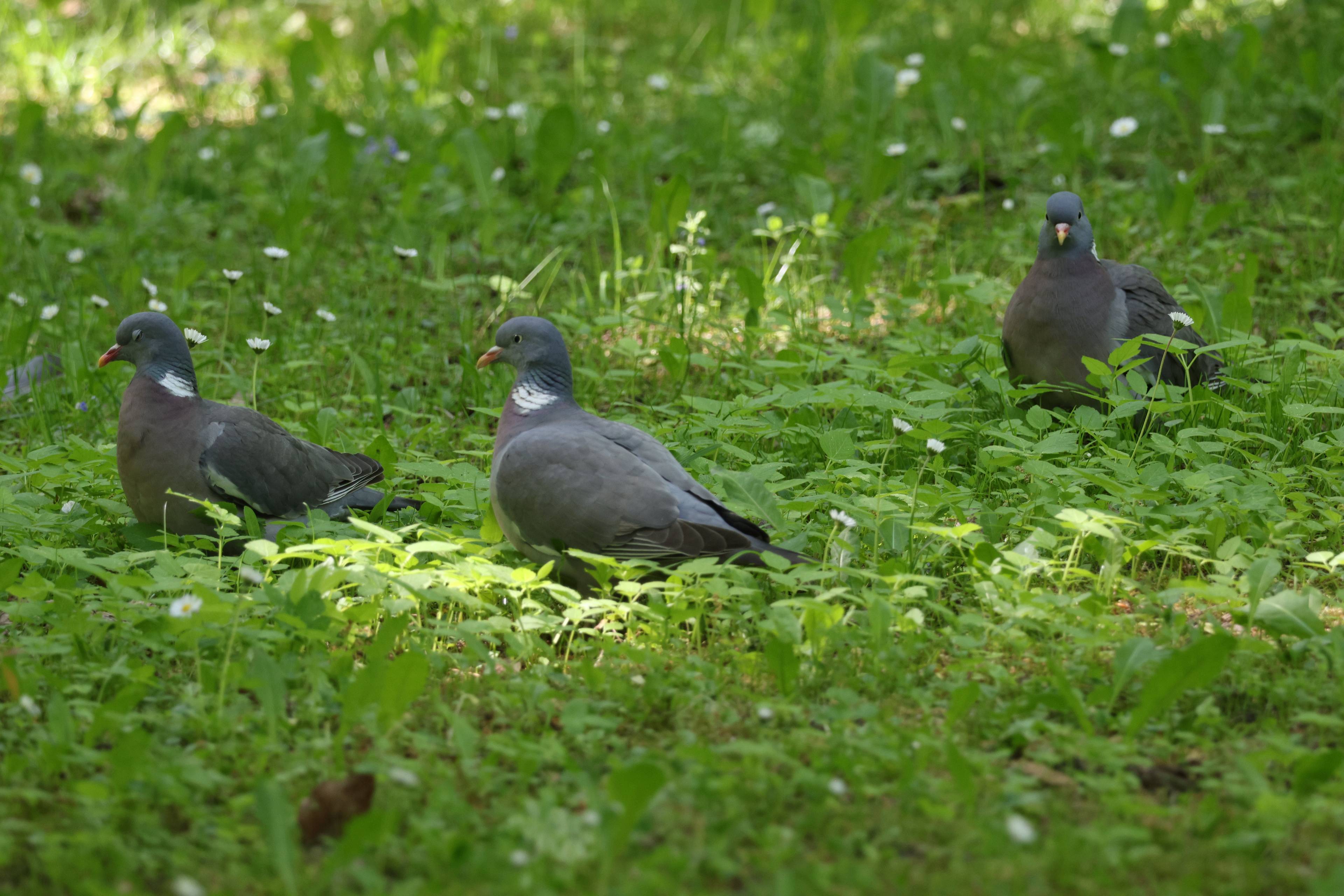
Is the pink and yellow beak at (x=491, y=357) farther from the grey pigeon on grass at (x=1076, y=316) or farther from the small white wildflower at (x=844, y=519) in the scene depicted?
the grey pigeon on grass at (x=1076, y=316)

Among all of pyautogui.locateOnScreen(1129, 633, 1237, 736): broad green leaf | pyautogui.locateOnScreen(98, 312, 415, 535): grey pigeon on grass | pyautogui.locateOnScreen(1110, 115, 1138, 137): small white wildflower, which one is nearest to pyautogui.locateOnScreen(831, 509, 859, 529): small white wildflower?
pyautogui.locateOnScreen(1129, 633, 1237, 736): broad green leaf

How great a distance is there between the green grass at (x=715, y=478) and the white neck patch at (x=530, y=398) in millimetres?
281

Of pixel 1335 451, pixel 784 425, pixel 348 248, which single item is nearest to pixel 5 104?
pixel 348 248

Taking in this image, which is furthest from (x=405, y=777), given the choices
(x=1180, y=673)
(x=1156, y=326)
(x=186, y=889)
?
(x=1156, y=326)

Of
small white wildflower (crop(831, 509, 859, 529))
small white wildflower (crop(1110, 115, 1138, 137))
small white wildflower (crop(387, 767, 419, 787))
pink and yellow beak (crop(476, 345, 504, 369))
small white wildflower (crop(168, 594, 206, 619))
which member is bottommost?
small white wildflower (crop(387, 767, 419, 787))

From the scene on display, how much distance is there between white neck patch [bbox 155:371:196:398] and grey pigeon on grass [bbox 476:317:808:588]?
3.59 ft

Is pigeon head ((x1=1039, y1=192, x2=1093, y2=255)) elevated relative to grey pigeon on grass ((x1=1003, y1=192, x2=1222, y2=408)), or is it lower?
elevated

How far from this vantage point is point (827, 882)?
2.03 m

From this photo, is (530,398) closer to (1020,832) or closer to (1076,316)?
(1076,316)

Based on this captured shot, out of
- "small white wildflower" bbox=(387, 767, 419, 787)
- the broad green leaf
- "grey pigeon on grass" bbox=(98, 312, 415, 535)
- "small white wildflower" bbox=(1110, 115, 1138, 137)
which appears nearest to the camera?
"small white wildflower" bbox=(387, 767, 419, 787)

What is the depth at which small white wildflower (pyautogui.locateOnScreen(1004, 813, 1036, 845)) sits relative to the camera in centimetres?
205

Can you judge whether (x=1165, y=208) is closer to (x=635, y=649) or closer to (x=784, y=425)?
(x=784, y=425)

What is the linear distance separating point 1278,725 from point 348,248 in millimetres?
5045

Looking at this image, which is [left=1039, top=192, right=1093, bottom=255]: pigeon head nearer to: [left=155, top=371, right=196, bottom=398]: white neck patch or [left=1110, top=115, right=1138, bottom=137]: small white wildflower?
[left=1110, top=115, right=1138, bottom=137]: small white wildflower
